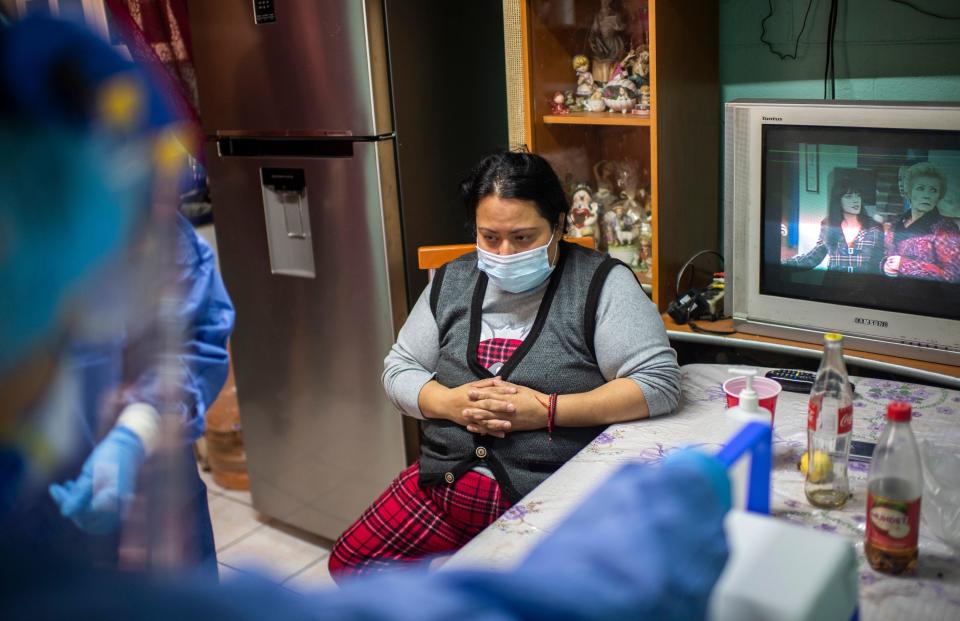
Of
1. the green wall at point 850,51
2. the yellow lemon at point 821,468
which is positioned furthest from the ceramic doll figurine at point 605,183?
the yellow lemon at point 821,468

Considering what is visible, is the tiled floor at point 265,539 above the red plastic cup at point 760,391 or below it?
below

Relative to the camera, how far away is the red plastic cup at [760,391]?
156cm

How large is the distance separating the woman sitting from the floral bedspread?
0.09m

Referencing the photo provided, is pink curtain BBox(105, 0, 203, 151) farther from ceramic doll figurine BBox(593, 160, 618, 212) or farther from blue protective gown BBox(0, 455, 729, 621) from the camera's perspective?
blue protective gown BBox(0, 455, 729, 621)

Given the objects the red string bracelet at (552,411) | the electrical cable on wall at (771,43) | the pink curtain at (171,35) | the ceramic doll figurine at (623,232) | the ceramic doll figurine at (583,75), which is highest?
the pink curtain at (171,35)

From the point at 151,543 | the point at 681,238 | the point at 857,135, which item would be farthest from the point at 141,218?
the point at 681,238

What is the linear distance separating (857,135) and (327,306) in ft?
4.82

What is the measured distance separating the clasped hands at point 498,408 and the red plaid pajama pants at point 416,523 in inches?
4.5

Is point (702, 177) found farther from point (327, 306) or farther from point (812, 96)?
point (327, 306)

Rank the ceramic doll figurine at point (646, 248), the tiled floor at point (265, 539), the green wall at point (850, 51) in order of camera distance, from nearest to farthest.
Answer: the green wall at point (850, 51) < the ceramic doll figurine at point (646, 248) < the tiled floor at point (265, 539)

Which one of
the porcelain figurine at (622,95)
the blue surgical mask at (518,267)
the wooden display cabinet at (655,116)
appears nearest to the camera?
the blue surgical mask at (518,267)

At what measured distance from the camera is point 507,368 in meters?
1.91

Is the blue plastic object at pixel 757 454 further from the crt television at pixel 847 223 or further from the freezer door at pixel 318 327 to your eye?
the freezer door at pixel 318 327

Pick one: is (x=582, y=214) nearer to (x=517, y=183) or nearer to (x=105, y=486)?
(x=517, y=183)
